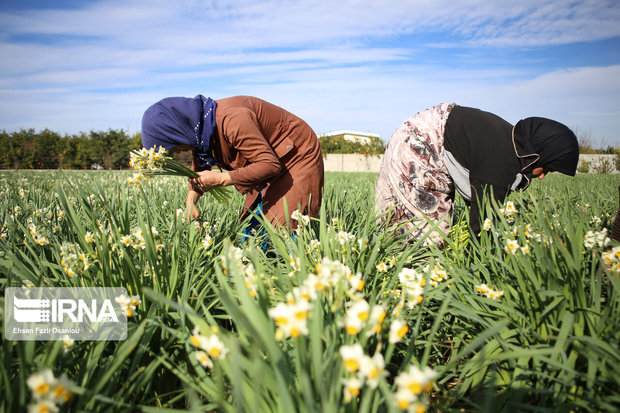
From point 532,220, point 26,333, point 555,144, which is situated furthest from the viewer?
point 555,144

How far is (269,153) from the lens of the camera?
216 cm

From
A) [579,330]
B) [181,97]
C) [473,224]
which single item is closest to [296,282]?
[579,330]

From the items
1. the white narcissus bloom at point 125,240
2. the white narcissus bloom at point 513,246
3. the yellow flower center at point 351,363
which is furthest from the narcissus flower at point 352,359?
the white narcissus bloom at point 125,240

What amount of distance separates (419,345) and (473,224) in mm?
983

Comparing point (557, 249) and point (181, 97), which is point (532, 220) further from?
point (181, 97)

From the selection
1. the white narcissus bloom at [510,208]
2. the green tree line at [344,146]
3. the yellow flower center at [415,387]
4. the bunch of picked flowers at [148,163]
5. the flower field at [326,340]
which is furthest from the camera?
the green tree line at [344,146]

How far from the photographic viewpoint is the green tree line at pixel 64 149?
72.9 feet

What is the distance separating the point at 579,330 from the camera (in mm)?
1122

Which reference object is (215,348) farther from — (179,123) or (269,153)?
(179,123)

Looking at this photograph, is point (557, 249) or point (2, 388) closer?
point (2, 388)

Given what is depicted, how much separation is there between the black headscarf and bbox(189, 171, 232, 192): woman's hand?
5.96 feet

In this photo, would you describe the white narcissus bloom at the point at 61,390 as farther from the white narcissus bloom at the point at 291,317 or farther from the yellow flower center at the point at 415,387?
the yellow flower center at the point at 415,387

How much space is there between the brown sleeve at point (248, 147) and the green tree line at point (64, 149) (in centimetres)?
2438

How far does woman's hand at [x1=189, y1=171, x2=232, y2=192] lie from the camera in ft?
7.13
